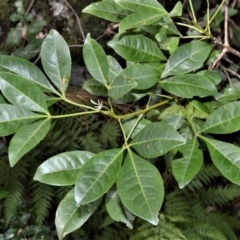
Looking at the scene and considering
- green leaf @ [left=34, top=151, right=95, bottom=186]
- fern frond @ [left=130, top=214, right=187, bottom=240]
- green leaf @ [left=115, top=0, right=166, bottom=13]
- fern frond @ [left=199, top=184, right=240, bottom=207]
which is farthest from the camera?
fern frond @ [left=199, top=184, right=240, bottom=207]

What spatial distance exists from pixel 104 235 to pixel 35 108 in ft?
3.80

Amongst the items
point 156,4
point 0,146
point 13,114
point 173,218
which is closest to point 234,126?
point 156,4

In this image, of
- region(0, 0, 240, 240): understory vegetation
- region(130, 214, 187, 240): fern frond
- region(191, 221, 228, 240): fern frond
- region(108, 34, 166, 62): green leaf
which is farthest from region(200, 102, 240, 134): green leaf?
region(191, 221, 228, 240): fern frond

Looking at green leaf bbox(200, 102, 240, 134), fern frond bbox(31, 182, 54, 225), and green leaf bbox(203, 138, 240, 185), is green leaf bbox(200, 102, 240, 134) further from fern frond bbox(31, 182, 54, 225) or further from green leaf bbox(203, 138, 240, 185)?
fern frond bbox(31, 182, 54, 225)

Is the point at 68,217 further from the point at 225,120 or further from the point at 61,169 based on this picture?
the point at 225,120

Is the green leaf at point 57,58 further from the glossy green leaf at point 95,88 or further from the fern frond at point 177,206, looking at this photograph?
the fern frond at point 177,206

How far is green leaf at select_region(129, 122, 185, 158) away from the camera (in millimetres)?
754

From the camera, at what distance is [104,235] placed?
1822 millimetres

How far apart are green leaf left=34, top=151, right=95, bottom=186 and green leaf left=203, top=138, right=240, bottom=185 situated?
30 cm

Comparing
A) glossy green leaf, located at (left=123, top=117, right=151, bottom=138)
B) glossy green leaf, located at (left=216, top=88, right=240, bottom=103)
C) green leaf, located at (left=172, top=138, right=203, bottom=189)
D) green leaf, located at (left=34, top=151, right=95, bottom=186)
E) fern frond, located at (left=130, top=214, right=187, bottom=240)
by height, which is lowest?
fern frond, located at (left=130, top=214, right=187, bottom=240)

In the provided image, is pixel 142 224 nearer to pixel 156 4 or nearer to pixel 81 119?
pixel 81 119

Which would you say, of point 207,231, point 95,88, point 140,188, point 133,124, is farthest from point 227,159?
point 207,231

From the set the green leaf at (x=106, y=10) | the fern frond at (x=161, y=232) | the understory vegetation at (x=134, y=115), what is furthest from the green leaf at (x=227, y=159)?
the fern frond at (x=161, y=232)

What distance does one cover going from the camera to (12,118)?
0.80 metres
